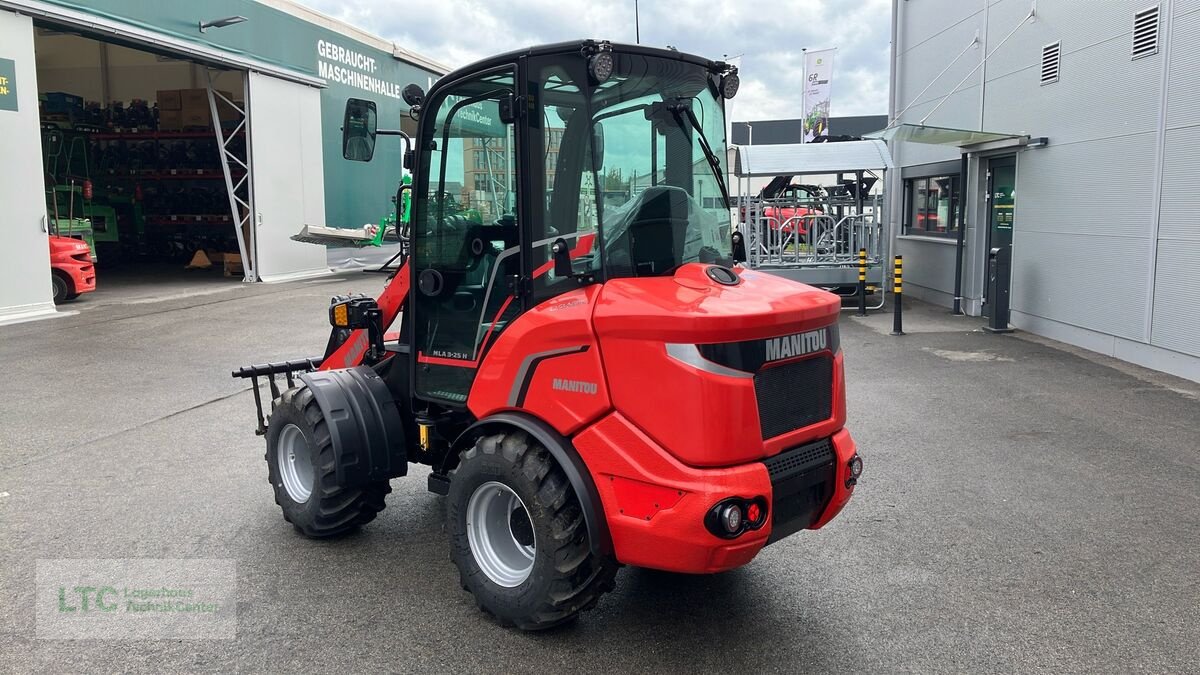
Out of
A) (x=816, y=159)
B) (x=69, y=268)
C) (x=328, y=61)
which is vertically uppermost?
(x=328, y=61)

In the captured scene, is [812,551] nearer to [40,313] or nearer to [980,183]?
[980,183]

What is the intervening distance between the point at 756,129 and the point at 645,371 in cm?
4764

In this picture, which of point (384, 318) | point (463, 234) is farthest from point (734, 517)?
point (384, 318)

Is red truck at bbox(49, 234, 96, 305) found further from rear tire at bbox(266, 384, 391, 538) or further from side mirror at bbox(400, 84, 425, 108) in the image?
side mirror at bbox(400, 84, 425, 108)

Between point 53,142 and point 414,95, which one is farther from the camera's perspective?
point 53,142

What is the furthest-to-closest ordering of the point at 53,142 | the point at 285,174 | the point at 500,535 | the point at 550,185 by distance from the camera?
1. the point at 53,142
2. the point at 285,174
3. the point at 500,535
4. the point at 550,185

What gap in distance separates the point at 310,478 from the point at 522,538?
160 centimetres

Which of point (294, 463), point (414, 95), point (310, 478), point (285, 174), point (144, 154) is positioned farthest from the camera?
point (144, 154)

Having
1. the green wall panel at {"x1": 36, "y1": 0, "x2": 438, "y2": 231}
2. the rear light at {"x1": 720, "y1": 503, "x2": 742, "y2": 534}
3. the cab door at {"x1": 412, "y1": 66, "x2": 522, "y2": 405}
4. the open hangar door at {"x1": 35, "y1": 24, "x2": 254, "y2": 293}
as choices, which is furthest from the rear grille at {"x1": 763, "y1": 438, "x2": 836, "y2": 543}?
the open hangar door at {"x1": 35, "y1": 24, "x2": 254, "y2": 293}

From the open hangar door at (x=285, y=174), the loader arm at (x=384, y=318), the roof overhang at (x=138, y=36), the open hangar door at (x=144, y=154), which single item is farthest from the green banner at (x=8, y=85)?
the loader arm at (x=384, y=318)

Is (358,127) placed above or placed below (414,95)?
below

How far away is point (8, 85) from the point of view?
12859 millimetres

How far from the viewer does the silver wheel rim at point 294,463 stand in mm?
4871

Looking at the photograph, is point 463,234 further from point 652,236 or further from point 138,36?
point 138,36
